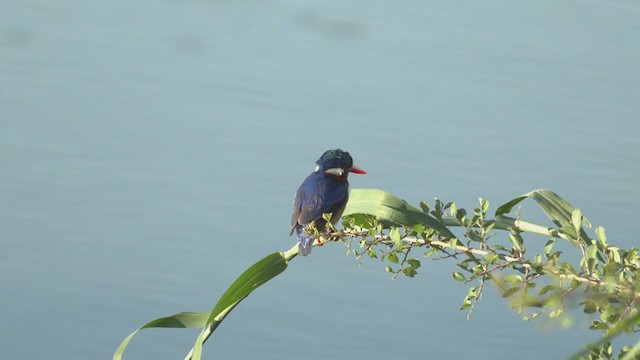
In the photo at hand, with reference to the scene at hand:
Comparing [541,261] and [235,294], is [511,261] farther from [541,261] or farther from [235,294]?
[235,294]

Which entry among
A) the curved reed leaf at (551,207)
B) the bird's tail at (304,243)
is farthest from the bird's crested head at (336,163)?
the curved reed leaf at (551,207)

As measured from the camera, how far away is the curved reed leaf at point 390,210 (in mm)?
1237

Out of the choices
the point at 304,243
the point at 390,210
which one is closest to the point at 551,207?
the point at 390,210

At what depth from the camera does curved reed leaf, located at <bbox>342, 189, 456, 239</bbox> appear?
4.06 ft

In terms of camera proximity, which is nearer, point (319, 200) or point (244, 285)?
point (244, 285)

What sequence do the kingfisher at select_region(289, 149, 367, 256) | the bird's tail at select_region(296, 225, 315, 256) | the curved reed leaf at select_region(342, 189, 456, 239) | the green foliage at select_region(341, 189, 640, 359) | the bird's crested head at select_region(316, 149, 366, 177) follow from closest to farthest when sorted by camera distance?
the green foliage at select_region(341, 189, 640, 359), the curved reed leaf at select_region(342, 189, 456, 239), the bird's tail at select_region(296, 225, 315, 256), the kingfisher at select_region(289, 149, 367, 256), the bird's crested head at select_region(316, 149, 366, 177)

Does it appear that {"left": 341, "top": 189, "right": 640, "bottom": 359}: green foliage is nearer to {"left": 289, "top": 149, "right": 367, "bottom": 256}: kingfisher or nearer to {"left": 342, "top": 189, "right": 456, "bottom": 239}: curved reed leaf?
{"left": 342, "top": 189, "right": 456, "bottom": 239}: curved reed leaf

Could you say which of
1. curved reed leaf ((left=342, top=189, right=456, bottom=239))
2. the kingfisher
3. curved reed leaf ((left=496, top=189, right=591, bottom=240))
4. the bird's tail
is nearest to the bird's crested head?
the kingfisher

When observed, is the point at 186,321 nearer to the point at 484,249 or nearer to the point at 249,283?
the point at 249,283

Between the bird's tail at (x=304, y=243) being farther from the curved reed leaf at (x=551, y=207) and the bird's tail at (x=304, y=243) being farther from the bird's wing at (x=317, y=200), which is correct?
the curved reed leaf at (x=551, y=207)

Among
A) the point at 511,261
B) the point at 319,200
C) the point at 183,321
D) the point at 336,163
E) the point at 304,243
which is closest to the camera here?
the point at 511,261

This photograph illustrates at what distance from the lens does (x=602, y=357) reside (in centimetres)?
108

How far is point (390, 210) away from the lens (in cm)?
131

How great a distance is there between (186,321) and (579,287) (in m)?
0.68
